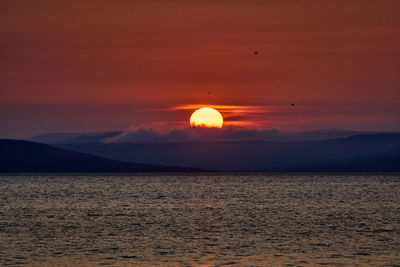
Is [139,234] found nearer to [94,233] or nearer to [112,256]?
[94,233]

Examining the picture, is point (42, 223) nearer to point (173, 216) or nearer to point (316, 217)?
point (173, 216)

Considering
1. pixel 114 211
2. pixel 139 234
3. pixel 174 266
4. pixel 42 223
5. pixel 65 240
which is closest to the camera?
pixel 174 266

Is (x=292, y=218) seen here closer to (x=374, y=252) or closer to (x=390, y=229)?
(x=390, y=229)

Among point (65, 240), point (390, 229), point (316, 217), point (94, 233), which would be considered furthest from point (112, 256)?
point (316, 217)

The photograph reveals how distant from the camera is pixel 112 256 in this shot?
52.7m

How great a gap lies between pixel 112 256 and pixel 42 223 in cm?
2926

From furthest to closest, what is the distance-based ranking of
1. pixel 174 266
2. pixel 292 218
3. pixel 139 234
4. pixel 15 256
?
pixel 292 218
pixel 139 234
pixel 15 256
pixel 174 266

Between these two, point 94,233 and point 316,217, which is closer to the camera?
point 94,233

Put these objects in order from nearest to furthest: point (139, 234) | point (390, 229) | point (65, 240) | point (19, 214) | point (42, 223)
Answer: point (65, 240) → point (139, 234) → point (390, 229) → point (42, 223) → point (19, 214)

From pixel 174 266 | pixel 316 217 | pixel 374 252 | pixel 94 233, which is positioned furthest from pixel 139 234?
pixel 316 217

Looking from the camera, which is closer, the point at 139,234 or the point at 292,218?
the point at 139,234

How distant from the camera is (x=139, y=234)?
6769cm

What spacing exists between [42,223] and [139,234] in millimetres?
17232

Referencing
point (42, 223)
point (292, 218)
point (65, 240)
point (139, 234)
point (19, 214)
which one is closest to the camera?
point (65, 240)
